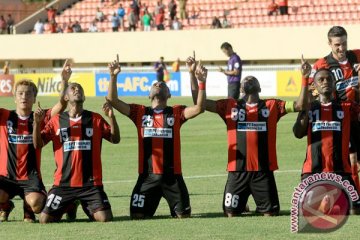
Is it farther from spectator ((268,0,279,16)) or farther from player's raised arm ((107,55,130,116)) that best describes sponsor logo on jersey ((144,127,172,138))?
spectator ((268,0,279,16))

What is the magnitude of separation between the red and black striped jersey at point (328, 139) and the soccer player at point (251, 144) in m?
0.43

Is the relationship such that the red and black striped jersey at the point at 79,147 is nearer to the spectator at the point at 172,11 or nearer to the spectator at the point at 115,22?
the spectator at the point at 172,11

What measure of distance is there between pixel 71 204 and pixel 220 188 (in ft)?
12.1

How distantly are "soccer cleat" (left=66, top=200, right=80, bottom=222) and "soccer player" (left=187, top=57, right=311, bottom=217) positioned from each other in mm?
1611

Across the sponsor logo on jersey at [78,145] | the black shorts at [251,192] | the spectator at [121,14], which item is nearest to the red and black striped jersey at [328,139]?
the black shorts at [251,192]

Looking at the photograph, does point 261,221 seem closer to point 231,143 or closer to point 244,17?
point 231,143

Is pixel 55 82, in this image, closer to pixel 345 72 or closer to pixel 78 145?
pixel 345 72

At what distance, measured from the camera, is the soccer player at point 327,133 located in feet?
36.1

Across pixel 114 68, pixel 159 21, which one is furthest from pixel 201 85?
pixel 159 21

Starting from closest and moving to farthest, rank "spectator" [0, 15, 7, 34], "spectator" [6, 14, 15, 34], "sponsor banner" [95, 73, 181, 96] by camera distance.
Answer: "sponsor banner" [95, 73, 181, 96], "spectator" [6, 14, 15, 34], "spectator" [0, 15, 7, 34]

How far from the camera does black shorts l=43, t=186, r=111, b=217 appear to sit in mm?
10922

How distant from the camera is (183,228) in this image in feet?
33.7

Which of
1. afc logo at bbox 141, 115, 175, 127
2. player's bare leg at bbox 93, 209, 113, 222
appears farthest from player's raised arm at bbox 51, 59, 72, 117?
player's bare leg at bbox 93, 209, 113, 222

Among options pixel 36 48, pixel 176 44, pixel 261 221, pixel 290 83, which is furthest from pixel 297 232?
pixel 36 48
